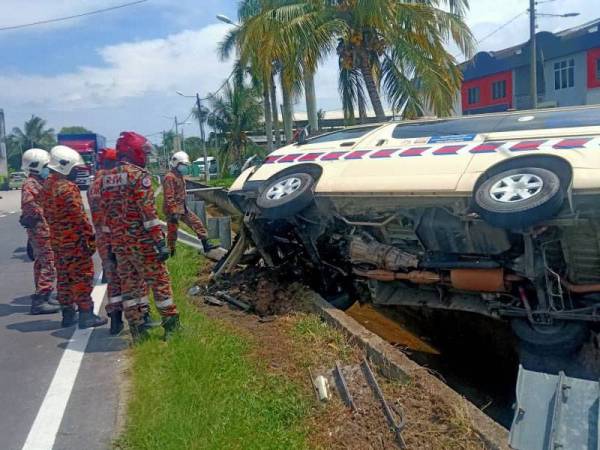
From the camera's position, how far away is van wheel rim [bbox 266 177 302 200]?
5.31 m

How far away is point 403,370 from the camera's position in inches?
155

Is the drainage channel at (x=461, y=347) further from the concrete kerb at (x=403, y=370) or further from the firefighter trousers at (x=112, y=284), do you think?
the firefighter trousers at (x=112, y=284)

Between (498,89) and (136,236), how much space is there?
40572 mm

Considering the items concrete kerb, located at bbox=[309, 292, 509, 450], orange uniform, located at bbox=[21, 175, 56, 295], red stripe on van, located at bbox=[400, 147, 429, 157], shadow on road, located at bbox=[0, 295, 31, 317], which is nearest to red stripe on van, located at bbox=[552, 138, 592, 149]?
red stripe on van, located at bbox=[400, 147, 429, 157]

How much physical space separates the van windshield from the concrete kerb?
170cm

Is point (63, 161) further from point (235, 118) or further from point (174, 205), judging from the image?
point (235, 118)

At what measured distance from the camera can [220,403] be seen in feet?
12.6

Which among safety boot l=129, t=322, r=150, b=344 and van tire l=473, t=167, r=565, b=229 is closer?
van tire l=473, t=167, r=565, b=229

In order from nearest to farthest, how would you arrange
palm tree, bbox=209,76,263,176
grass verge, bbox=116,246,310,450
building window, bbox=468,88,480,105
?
grass verge, bbox=116,246,310,450, palm tree, bbox=209,76,263,176, building window, bbox=468,88,480,105

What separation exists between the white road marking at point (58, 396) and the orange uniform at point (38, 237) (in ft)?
3.59

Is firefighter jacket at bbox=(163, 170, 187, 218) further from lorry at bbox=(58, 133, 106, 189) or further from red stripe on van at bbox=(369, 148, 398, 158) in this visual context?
lorry at bbox=(58, 133, 106, 189)

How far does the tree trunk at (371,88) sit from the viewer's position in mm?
13836

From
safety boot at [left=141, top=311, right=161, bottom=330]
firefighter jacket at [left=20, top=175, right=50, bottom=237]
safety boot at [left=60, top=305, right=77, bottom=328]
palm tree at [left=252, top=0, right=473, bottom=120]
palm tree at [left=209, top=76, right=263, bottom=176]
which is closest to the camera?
safety boot at [left=141, top=311, right=161, bottom=330]

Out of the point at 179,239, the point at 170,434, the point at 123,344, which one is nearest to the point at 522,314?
the point at 170,434
